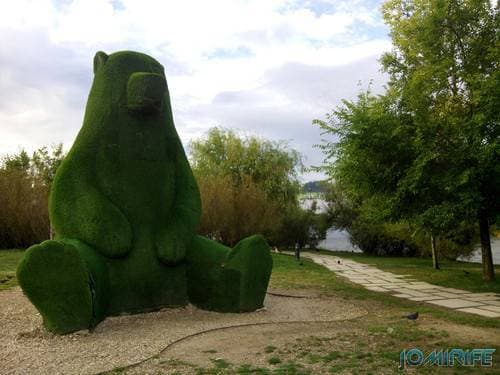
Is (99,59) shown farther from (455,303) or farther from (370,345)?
(455,303)

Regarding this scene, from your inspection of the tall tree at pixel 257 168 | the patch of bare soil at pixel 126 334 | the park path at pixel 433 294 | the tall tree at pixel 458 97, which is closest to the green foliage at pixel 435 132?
the tall tree at pixel 458 97

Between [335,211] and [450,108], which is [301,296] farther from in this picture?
[335,211]

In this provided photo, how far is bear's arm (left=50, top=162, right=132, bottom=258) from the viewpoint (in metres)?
5.15

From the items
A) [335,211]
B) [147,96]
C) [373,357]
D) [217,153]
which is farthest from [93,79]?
[335,211]

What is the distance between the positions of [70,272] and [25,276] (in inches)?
17.1

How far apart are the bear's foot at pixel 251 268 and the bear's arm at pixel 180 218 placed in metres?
0.64

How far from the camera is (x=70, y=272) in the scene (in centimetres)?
458

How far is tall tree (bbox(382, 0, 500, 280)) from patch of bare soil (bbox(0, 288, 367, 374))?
150 inches

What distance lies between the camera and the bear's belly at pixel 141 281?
5.29m

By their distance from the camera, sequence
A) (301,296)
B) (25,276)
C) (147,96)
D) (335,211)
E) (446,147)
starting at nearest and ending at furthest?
1. (25,276)
2. (147,96)
3. (301,296)
4. (446,147)
5. (335,211)

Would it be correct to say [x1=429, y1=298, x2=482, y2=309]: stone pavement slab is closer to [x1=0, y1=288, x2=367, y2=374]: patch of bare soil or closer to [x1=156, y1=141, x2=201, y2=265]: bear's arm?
[x1=0, y1=288, x2=367, y2=374]: patch of bare soil

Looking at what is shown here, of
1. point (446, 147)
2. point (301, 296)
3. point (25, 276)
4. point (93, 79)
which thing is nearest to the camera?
point (25, 276)

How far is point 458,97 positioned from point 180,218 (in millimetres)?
7662

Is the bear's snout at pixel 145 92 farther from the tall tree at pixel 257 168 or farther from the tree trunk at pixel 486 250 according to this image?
the tall tree at pixel 257 168
